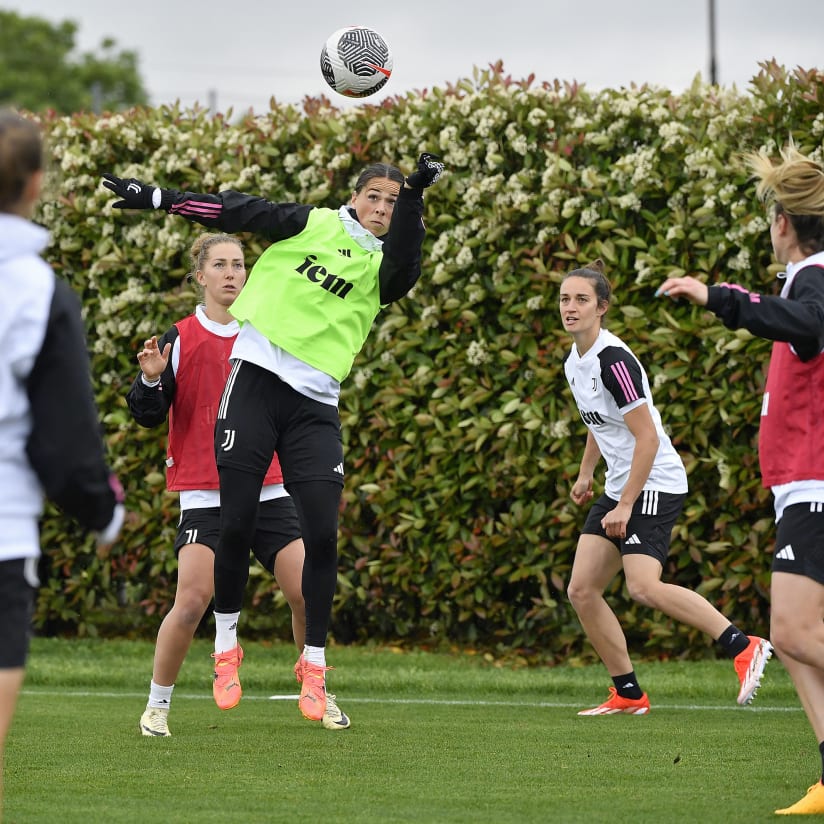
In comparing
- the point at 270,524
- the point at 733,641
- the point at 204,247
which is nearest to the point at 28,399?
the point at 270,524

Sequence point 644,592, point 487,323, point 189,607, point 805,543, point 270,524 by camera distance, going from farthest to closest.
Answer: point 487,323, point 644,592, point 270,524, point 189,607, point 805,543

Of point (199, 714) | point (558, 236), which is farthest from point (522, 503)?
point (199, 714)

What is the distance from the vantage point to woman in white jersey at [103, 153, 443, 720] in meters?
5.91

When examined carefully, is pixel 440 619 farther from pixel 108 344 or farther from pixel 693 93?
pixel 693 93

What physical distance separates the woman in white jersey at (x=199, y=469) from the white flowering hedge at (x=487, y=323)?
268cm

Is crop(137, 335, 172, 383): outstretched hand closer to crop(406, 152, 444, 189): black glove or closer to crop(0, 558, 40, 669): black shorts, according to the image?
crop(406, 152, 444, 189): black glove

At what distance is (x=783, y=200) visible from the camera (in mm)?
4492

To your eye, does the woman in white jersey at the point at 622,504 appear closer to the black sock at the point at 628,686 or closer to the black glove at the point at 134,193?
the black sock at the point at 628,686

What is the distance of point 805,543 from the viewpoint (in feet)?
14.3

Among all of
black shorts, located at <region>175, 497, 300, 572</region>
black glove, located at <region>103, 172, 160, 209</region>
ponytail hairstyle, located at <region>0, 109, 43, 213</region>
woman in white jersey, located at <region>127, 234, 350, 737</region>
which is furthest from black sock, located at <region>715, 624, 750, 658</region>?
ponytail hairstyle, located at <region>0, 109, 43, 213</region>

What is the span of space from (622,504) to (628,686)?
0.94m

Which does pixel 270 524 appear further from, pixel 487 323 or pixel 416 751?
pixel 487 323

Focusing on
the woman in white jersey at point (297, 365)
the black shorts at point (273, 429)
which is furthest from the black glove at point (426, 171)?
the black shorts at point (273, 429)

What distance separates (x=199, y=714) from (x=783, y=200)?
3952 millimetres
